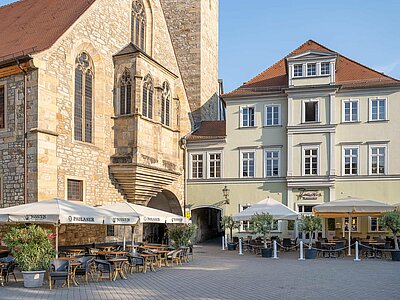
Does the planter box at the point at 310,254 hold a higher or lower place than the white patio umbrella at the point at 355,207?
lower

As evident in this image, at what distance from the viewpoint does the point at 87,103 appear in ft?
69.6

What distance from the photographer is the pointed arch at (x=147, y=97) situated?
75.2 feet

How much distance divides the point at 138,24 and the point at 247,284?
1630 centimetres

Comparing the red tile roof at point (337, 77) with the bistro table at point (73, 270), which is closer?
the bistro table at point (73, 270)

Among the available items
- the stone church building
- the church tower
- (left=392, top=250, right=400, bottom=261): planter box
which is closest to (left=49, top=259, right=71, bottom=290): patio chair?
the stone church building

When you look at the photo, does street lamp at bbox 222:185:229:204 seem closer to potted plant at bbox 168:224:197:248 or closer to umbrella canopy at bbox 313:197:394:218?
umbrella canopy at bbox 313:197:394:218

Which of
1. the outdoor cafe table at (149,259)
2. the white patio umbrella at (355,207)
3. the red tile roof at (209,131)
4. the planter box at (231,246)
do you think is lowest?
the planter box at (231,246)

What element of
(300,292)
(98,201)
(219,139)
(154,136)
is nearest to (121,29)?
(154,136)

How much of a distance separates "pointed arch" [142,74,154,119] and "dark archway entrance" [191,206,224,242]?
9.44 m

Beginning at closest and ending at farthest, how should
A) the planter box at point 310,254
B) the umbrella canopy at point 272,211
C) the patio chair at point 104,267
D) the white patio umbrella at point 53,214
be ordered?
the white patio umbrella at point 53,214 < the patio chair at point 104,267 < the planter box at point 310,254 < the umbrella canopy at point 272,211

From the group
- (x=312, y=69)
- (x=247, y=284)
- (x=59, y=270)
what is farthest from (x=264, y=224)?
(x=312, y=69)

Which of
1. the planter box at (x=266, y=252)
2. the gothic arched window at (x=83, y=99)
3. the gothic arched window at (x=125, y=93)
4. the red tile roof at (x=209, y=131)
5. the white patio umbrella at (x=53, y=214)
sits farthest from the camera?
the red tile roof at (x=209, y=131)

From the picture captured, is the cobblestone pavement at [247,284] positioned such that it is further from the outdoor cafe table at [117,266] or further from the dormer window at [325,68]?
the dormer window at [325,68]

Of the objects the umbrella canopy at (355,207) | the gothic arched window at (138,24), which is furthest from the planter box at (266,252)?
the gothic arched window at (138,24)
